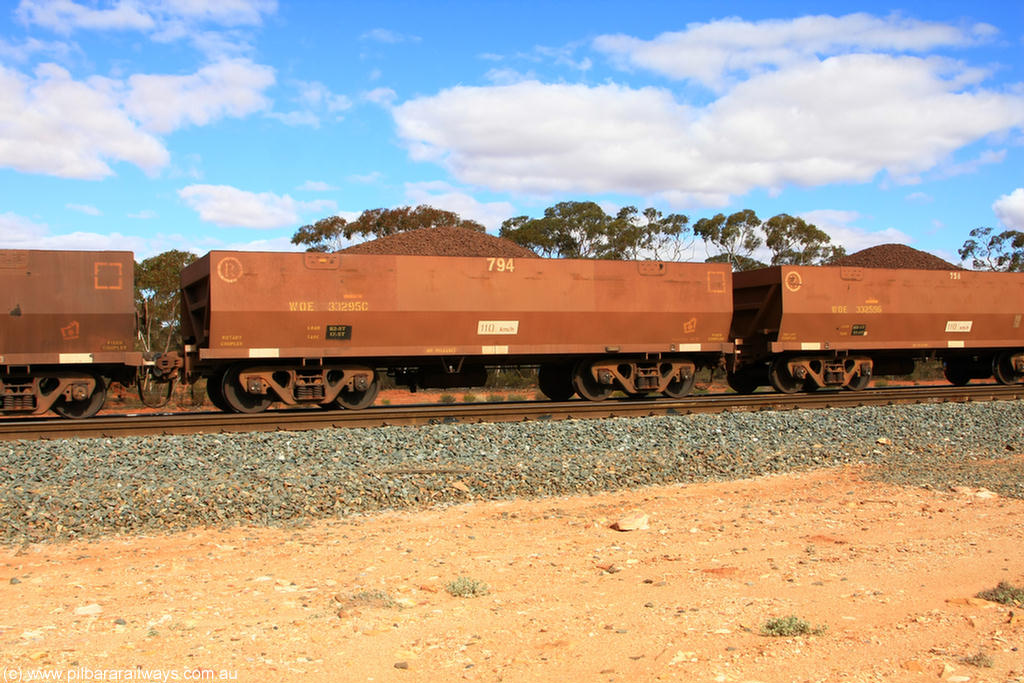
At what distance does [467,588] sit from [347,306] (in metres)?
8.96

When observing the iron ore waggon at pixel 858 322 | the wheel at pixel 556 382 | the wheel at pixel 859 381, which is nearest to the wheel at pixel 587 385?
the wheel at pixel 556 382

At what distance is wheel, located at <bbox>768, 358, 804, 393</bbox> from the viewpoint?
56.8 feet

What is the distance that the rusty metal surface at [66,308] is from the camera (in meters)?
12.3

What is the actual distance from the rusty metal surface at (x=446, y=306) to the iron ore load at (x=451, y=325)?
0.08ft

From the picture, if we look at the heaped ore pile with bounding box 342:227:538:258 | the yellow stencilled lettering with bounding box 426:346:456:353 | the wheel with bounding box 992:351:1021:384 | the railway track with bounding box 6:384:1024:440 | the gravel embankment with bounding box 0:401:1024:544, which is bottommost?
the gravel embankment with bounding box 0:401:1024:544

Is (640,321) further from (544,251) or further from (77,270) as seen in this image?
(544,251)

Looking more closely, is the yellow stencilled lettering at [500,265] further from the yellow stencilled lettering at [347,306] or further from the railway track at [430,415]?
the railway track at [430,415]

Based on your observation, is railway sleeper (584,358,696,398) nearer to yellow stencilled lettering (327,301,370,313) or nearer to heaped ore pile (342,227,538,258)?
yellow stencilled lettering (327,301,370,313)

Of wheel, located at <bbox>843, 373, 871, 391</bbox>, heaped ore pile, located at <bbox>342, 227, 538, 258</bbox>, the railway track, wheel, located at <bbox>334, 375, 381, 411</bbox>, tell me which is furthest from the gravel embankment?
heaped ore pile, located at <bbox>342, 227, 538, 258</bbox>

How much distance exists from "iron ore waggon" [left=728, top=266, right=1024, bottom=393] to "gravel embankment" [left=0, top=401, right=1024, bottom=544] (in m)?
4.67

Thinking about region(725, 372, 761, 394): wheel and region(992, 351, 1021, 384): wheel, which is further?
region(992, 351, 1021, 384): wheel

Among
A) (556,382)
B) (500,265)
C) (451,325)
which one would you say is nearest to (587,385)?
(556,382)

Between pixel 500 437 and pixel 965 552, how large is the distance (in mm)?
5644

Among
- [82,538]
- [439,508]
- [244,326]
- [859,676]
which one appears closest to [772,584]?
[859,676]
